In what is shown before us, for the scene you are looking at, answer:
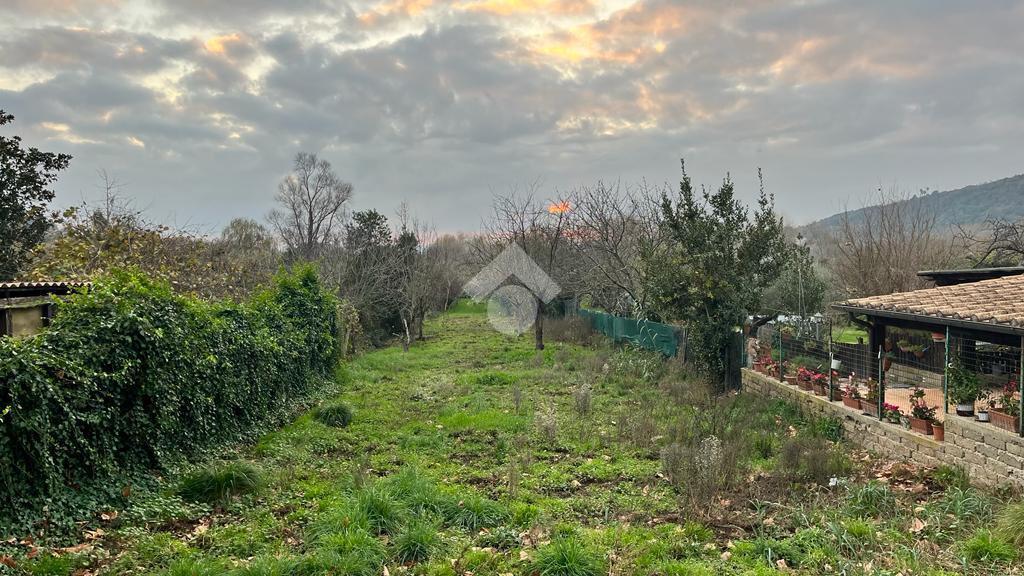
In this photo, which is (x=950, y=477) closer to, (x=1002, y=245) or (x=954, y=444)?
(x=954, y=444)

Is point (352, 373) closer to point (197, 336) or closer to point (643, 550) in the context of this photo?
point (197, 336)

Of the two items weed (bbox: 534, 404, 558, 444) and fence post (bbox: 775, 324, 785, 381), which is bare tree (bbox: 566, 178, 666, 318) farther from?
weed (bbox: 534, 404, 558, 444)

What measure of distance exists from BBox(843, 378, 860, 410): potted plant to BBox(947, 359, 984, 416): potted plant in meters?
1.90

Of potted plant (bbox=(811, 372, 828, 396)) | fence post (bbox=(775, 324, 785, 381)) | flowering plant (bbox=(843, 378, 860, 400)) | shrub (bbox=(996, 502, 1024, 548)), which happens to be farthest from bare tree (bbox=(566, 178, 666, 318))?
shrub (bbox=(996, 502, 1024, 548))

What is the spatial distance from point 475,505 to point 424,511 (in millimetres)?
550

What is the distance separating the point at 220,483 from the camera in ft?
21.1

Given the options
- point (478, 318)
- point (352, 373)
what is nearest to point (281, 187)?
point (478, 318)

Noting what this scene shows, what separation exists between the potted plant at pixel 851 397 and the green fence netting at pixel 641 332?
6.89 meters

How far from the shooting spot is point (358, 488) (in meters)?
6.67

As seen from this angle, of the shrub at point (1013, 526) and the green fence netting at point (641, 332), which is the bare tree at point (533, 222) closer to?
the green fence netting at point (641, 332)

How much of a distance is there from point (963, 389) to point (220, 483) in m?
9.64

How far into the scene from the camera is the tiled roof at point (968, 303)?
744 cm

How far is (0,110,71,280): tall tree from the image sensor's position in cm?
1605

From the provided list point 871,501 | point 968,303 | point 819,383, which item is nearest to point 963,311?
point 968,303
